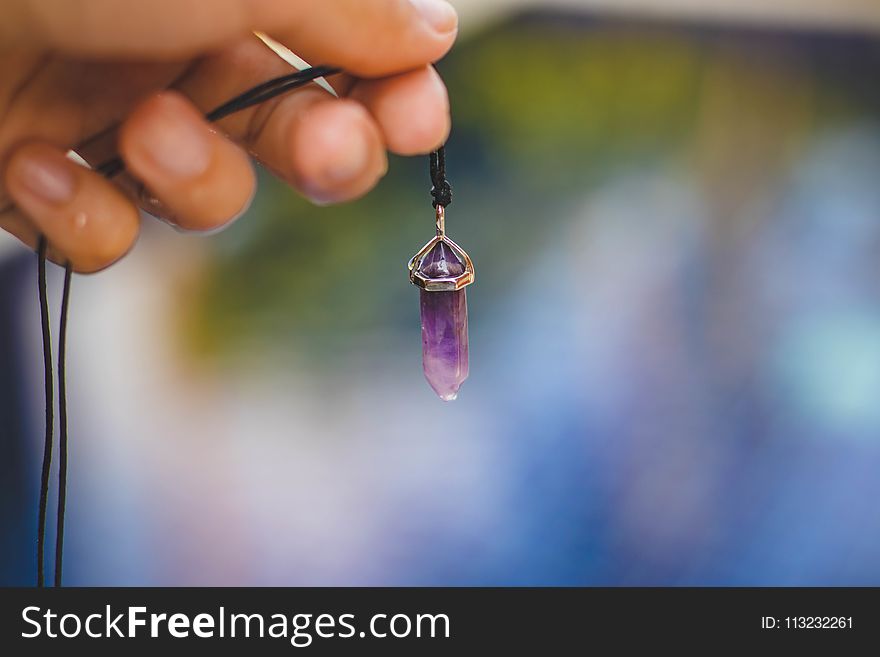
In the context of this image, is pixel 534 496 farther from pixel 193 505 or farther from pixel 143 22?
pixel 143 22

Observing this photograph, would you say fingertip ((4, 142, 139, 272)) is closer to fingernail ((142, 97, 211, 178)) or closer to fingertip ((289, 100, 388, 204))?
fingernail ((142, 97, 211, 178))

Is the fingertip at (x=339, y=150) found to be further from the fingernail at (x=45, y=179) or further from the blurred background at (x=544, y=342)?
the blurred background at (x=544, y=342)

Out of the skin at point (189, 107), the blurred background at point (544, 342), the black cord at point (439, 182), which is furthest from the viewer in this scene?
the blurred background at point (544, 342)

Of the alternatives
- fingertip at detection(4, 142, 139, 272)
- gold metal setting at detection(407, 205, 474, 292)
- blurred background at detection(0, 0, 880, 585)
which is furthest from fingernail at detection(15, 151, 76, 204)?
blurred background at detection(0, 0, 880, 585)

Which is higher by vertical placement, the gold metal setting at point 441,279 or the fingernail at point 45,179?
the fingernail at point 45,179

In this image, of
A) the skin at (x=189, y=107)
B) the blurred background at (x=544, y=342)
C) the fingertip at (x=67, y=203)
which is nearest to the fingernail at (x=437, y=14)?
the skin at (x=189, y=107)

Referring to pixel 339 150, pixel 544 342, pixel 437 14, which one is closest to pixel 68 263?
pixel 339 150
